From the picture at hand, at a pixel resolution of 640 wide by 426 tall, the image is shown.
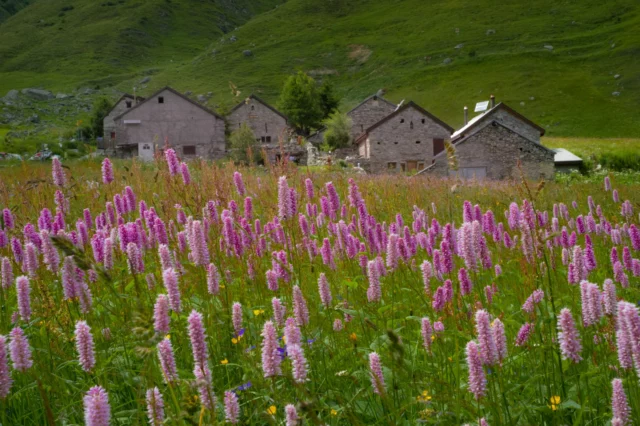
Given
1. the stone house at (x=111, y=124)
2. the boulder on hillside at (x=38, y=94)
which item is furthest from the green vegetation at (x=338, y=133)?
the boulder on hillside at (x=38, y=94)

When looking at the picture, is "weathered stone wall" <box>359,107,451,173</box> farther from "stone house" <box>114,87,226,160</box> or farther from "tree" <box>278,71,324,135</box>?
"tree" <box>278,71,324,135</box>

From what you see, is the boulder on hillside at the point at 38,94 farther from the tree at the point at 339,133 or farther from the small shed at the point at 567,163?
the small shed at the point at 567,163

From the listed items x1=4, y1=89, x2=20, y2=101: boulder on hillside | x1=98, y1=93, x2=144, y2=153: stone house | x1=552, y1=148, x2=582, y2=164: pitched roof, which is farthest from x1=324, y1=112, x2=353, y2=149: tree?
x1=4, y1=89, x2=20, y2=101: boulder on hillside

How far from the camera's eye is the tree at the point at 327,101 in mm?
95438

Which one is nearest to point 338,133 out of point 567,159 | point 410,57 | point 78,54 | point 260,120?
point 260,120

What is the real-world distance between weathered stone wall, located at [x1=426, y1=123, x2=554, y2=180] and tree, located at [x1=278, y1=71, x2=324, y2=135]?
51.7 m

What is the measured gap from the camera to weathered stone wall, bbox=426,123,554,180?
3922 centimetres

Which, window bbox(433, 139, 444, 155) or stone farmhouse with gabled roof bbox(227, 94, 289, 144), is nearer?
window bbox(433, 139, 444, 155)

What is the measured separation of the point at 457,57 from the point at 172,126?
7919 cm

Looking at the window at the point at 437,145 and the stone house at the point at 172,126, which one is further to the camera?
the stone house at the point at 172,126

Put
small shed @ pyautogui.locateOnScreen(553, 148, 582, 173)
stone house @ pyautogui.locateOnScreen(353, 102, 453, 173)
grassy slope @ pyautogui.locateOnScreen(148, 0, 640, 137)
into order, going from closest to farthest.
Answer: small shed @ pyautogui.locateOnScreen(553, 148, 582, 173) → stone house @ pyautogui.locateOnScreen(353, 102, 453, 173) → grassy slope @ pyautogui.locateOnScreen(148, 0, 640, 137)

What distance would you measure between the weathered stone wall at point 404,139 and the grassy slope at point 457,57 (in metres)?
31.5

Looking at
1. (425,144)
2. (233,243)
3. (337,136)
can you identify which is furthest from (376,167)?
(233,243)

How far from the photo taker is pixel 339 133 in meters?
72.3
